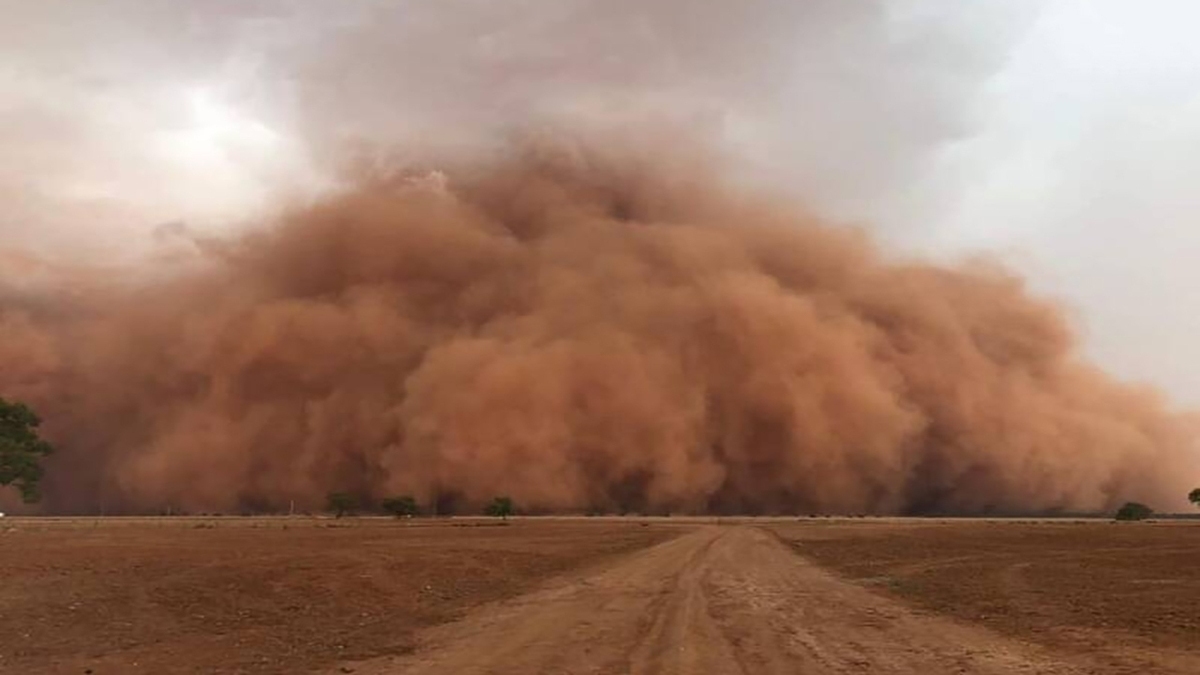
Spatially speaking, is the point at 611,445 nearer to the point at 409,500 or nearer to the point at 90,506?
the point at 409,500

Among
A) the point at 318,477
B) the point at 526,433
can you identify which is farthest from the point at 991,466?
the point at 318,477

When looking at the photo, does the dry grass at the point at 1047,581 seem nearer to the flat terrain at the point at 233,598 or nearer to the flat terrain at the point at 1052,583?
the flat terrain at the point at 1052,583

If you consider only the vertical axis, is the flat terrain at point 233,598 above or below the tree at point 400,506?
below

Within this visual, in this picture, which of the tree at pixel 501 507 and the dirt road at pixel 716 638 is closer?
the dirt road at pixel 716 638

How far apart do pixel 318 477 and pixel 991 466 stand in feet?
145

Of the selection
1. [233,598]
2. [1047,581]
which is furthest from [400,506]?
[1047,581]

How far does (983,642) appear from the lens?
862 centimetres

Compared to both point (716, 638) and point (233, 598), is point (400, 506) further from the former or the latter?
point (716, 638)

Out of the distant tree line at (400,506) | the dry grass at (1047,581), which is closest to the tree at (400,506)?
the distant tree line at (400,506)

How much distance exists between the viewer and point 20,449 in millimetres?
46125

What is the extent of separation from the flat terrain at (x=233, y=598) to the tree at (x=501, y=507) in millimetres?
25169

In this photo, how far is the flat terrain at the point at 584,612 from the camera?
7.69 m

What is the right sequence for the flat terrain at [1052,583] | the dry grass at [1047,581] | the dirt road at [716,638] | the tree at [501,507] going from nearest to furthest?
the dirt road at [716,638]
the flat terrain at [1052,583]
the dry grass at [1047,581]
the tree at [501,507]

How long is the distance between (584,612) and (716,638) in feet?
8.42
